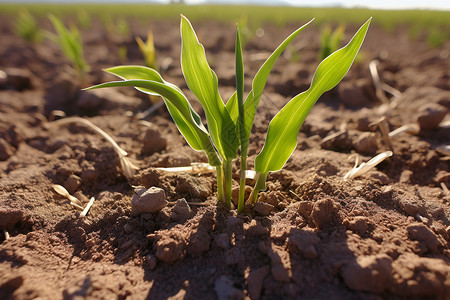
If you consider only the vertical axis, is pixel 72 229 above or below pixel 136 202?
below

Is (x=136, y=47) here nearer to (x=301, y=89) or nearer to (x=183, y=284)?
(x=301, y=89)

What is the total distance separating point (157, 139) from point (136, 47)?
3.02 m

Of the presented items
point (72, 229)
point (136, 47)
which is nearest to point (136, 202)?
point (72, 229)

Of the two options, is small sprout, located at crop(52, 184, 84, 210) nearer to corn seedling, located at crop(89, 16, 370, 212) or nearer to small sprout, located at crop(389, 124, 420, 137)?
corn seedling, located at crop(89, 16, 370, 212)

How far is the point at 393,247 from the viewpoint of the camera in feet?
2.97

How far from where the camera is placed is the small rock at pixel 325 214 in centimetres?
101

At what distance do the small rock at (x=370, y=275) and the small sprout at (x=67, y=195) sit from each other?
1094mm

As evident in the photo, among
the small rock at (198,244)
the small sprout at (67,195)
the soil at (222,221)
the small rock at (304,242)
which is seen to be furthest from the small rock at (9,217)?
the small rock at (304,242)

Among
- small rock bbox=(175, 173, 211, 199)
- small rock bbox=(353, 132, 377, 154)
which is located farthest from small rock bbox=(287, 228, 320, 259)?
small rock bbox=(353, 132, 377, 154)

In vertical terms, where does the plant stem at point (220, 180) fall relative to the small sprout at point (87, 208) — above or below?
above

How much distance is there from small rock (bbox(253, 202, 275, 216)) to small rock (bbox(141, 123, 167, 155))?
2.48 ft

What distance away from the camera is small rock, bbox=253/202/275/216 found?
1.12 metres

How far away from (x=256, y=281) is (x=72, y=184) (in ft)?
3.40

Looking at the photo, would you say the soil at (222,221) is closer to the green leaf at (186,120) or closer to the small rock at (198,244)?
the small rock at (198,244)
